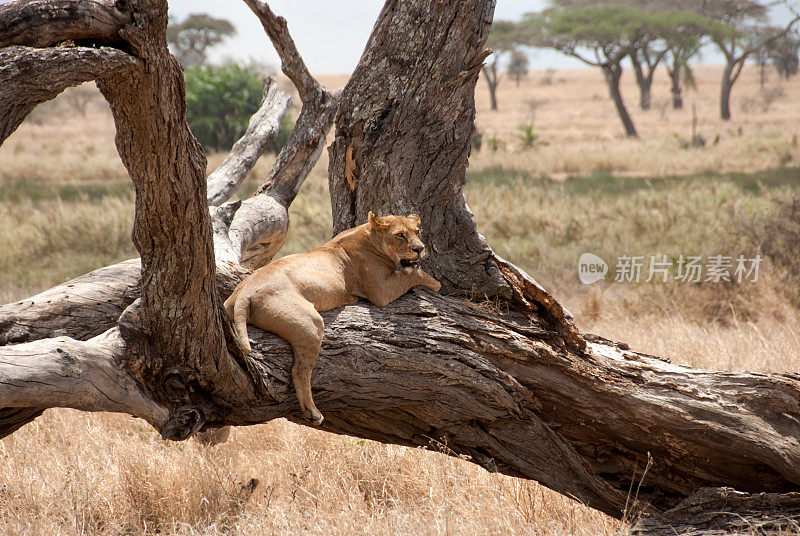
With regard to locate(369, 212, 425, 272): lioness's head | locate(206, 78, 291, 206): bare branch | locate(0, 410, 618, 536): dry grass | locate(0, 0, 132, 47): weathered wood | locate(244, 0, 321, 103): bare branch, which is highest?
locate(244, 0, 321, 103): bare branch

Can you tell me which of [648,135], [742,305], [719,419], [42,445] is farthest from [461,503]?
[648,135]

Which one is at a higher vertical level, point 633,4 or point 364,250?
point 633,4

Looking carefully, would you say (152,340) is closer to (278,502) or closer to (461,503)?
(278,502)

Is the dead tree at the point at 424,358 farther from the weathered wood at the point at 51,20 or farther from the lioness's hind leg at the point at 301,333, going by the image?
the weathered wood at the point at 51,20

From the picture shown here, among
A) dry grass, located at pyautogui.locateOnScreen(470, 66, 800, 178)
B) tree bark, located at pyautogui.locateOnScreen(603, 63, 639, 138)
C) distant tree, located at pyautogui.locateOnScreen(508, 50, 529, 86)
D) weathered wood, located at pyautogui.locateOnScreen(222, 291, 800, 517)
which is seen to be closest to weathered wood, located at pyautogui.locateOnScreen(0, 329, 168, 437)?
weathered wood, located at pyautogui.locateOnScreen(222, 291, 800, 517)

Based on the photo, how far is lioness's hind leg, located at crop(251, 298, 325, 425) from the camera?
341 cm

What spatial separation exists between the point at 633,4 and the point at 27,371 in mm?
43610

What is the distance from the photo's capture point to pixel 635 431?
397cm

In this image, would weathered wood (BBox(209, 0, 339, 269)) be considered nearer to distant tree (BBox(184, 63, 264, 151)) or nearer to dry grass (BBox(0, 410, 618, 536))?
dry grass (BBox(0, 410, 618, 536))

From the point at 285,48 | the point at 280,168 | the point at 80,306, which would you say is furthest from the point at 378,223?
the point at 280,168

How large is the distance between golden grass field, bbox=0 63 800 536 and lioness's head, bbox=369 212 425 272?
1.49 meters

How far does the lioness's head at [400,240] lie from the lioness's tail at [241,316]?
92 centimetres

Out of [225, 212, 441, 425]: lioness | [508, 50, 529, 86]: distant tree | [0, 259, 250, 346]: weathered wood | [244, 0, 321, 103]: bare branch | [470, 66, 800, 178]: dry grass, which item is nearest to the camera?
[0, 259, 250, 346]: weathered wood

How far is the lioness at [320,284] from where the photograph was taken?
3434mm
